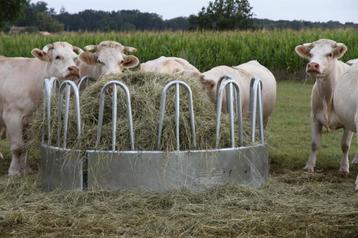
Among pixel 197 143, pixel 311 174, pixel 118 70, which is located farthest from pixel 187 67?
pixel 197 143

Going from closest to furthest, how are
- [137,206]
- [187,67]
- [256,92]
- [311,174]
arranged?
1. [137,206]
2. [256,92]
3. [311,174]
4. [187,67]

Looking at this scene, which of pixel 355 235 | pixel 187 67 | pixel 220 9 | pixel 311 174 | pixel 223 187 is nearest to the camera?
pixel 355 235

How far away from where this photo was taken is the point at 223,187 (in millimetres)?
6652

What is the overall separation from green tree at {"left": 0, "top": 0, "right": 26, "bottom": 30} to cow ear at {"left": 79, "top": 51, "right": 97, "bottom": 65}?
36753 millimetres

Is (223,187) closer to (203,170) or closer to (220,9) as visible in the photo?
(203,170)

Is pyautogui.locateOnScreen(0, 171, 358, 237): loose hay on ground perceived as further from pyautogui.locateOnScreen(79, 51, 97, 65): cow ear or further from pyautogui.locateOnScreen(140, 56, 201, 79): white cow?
pyautogui.locateOnScreen(140, 56, 201, 79): white cow

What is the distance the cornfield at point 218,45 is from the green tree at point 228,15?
89.4 feet

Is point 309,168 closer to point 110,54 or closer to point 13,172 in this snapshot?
point 110,54

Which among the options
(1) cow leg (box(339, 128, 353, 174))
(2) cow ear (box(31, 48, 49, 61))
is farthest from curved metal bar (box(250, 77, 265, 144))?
(2) cow ear (box(31, 48, 49, 61))

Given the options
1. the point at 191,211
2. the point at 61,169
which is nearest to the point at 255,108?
the point at 191,211

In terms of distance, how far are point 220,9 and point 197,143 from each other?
158ft

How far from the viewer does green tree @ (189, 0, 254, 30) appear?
5331cm

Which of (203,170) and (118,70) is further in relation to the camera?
(118,70)

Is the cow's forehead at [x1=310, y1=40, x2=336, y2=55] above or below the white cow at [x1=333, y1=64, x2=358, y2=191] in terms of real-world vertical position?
above
